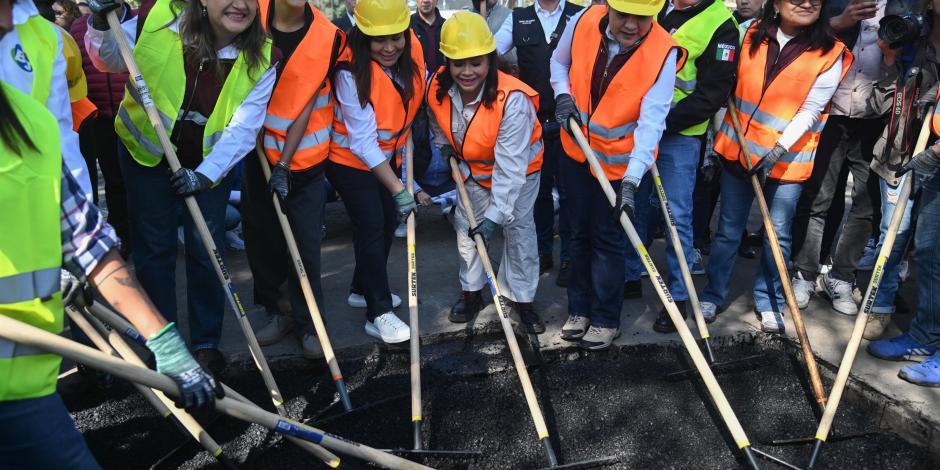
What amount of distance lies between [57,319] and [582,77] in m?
2.82

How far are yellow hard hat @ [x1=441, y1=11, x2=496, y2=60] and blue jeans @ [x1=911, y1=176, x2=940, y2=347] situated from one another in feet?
7.74

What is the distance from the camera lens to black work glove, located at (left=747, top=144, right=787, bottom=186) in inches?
157

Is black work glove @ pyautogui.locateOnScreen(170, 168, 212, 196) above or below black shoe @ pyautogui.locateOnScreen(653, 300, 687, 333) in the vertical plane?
above

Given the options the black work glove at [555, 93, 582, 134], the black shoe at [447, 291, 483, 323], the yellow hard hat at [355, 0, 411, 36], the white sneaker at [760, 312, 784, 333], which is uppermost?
the yellow hard hat at [355, 0, 411, 36]

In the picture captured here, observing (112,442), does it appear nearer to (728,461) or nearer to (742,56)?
(728,461)

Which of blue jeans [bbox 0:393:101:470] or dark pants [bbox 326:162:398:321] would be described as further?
dark pants [bbox 326:162:398:321]

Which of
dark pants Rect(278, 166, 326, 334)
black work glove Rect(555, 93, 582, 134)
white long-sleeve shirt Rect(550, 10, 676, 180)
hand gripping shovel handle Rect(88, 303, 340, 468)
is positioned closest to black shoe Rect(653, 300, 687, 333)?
white long-sleeve shirt Rect(550, 10, 676, 180)

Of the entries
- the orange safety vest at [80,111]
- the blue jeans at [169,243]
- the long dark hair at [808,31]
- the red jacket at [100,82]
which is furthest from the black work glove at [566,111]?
the red jacket at [100,82]

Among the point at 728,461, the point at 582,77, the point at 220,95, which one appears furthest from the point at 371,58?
the point at 728,461

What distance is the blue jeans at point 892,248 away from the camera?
4.11 meters

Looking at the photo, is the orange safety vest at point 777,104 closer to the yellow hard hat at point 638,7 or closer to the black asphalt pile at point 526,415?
the yellow hard hat at point 638,7

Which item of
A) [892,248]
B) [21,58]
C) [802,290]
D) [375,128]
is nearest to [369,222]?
[375,128]

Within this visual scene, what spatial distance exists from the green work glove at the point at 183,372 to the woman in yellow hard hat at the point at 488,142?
6.41 ft

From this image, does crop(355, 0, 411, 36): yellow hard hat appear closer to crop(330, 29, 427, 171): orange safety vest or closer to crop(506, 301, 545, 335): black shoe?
crop(330, 29, 427, 171): orange safety vest
